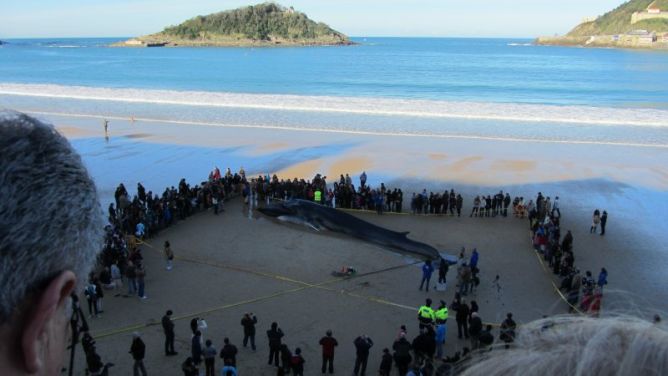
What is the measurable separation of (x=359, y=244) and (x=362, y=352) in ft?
25.9

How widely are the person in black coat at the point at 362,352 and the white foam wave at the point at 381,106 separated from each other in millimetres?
38950

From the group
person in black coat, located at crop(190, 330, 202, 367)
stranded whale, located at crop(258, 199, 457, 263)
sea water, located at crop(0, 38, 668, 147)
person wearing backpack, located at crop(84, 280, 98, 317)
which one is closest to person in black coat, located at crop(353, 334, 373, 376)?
person in black coat, located at crop(190, 330, 202, 367)

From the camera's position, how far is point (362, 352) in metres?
11.1

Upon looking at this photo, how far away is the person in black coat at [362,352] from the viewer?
11.1 m

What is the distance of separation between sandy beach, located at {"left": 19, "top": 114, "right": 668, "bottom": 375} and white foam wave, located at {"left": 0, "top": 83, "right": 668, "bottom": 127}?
1289 cm

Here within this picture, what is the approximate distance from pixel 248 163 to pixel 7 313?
2868 centimetres

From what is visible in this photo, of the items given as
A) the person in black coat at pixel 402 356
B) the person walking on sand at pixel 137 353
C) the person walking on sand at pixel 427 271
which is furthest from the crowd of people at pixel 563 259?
the person walking on sand at pixel 137 353

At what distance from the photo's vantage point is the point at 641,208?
23.6 m

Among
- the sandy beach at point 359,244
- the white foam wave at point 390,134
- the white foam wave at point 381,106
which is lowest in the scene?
the sandy beach at point 359,244

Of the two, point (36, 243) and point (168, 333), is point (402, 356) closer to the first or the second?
point (168, 333)

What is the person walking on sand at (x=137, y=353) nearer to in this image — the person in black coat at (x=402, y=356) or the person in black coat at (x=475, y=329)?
the person in black coat at (x=402, y=356)

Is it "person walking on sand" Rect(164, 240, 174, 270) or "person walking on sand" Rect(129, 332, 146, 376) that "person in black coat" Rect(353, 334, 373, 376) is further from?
"person walking on sand" Rect(164, 240, 174, 270)

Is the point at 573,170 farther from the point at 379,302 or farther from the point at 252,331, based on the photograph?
the point at 252,331

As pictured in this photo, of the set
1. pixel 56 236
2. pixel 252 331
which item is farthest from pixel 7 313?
pixel 252 331
